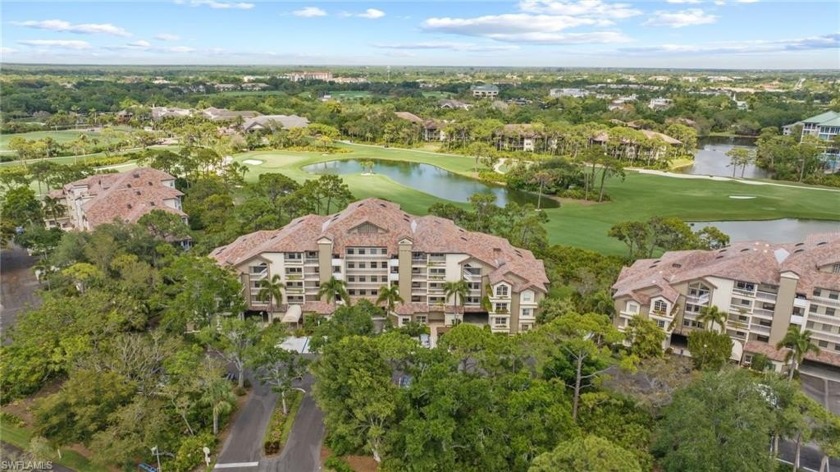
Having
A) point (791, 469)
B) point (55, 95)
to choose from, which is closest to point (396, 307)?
point (791, 469)

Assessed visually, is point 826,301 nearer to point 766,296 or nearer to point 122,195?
point 766,296

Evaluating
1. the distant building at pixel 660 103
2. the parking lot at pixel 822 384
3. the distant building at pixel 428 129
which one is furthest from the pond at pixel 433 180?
the distant building at pixel 660 103

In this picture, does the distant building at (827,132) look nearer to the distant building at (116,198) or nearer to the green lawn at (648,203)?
the green lawn at (648,203)

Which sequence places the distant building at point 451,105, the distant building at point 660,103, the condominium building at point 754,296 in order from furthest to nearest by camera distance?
the distant building at point 660,103 → the distant building at point 451,105 → the condominium building at point 754,296

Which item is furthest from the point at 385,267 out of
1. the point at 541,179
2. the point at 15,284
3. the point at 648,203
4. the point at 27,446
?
the point at 648,203

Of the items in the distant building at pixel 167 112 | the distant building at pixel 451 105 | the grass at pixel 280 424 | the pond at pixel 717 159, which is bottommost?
the grass at pixel 280 424

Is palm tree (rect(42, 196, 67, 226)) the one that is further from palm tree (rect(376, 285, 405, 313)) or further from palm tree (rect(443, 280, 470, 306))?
palm tree (rect(443, 280, 470, 306))

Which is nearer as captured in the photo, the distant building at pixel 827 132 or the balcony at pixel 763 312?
the balcony at pixel 763 312

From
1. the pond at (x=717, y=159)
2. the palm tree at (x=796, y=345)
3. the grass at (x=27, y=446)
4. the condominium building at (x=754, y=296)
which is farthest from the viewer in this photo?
the pond at (x=717, y=159)
